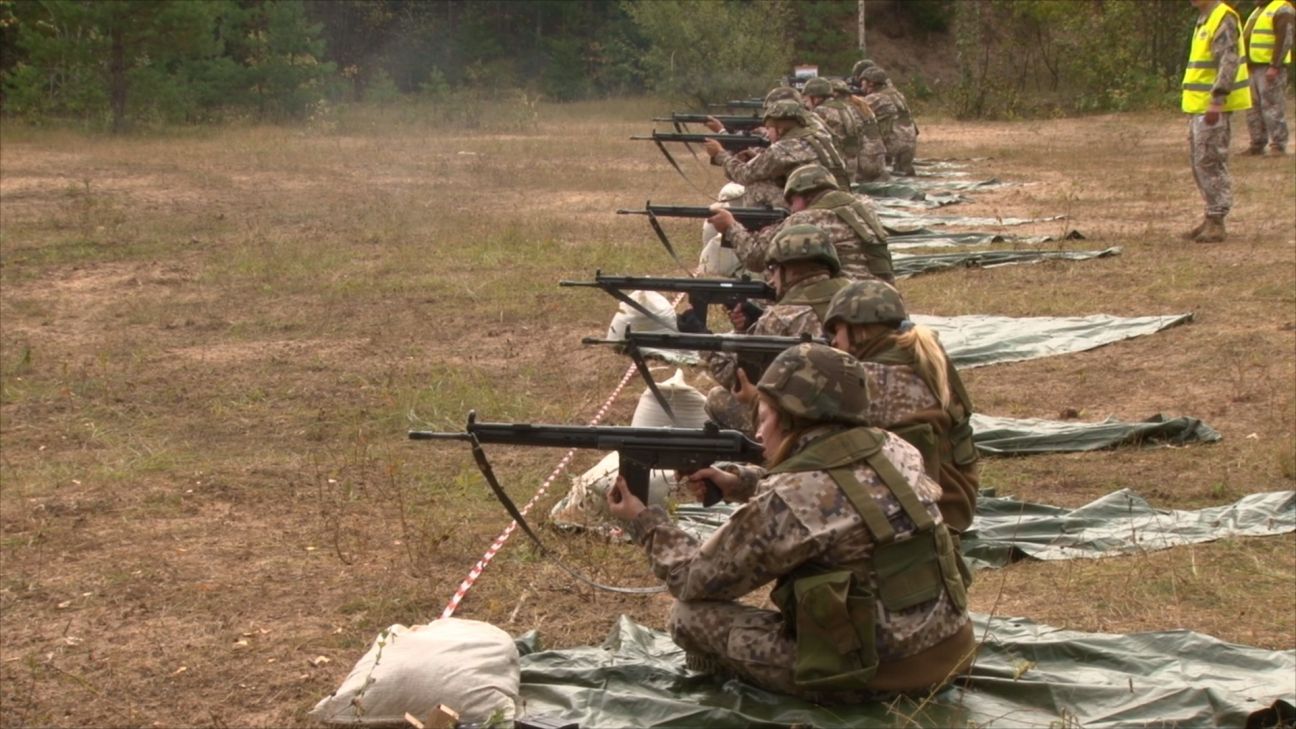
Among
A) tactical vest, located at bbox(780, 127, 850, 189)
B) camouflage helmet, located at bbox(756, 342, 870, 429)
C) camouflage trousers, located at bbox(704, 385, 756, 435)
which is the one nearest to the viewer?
camouflage helmet, located at bbox(756, 342, 870, 429)

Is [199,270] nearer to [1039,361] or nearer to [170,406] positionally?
[170,406]

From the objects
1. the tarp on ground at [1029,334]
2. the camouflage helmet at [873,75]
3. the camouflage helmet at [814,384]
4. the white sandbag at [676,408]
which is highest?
the camouflage helmet at [814,384]

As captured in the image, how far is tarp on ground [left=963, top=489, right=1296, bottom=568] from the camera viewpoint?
620cm

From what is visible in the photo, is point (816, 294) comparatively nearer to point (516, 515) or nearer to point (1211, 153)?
point (516, 515)

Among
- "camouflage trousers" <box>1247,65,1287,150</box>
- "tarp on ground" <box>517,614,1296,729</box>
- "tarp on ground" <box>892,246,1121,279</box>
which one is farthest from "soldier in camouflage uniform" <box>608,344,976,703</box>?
"camouflage trousers" <box>1247,65,1287,150</box>

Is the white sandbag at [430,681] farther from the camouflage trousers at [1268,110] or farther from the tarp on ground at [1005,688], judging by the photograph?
the camouflage trousers at [1268,110]

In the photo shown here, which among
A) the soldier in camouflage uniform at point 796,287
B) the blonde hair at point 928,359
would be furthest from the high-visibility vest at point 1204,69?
the blonde hair at point 928,359

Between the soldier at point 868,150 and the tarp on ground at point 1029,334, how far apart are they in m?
7.66

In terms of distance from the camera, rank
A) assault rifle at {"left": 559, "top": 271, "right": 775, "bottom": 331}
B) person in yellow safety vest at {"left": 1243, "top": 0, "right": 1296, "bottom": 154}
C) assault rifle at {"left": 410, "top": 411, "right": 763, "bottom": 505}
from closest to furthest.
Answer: assault rifle at {"left": 410, "top": 411, "right": 763, "bottom": 505}
assault rifle at {"left": 559, "top": 271, "right": 775, "bottom": 331}
person in yellow safety vest at {"left": 1243, "top": 0, "right": 1296, "bottom": 154}

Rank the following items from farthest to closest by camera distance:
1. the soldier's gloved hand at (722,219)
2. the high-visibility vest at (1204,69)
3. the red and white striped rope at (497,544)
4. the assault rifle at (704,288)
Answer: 1. the high-visibility vest at (1204,69)
2. the soldier's gloved hand at (722,219)
3. the assault rifle at (704,288)
4. the red and white striped rope at (497,544)

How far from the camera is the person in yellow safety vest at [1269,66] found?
1812 centimetres

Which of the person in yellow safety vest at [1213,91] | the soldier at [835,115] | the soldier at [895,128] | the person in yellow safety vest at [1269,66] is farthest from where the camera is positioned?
the soldier at [895,128]

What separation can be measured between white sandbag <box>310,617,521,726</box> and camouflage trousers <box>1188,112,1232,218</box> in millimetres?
9418

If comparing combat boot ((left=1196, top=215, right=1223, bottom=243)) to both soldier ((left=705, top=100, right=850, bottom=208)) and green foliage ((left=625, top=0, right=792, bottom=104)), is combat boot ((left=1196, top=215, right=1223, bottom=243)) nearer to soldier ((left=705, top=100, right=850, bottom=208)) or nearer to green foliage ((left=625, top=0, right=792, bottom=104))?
soldier ((left=705, top=100, right=850, bottom=208))
